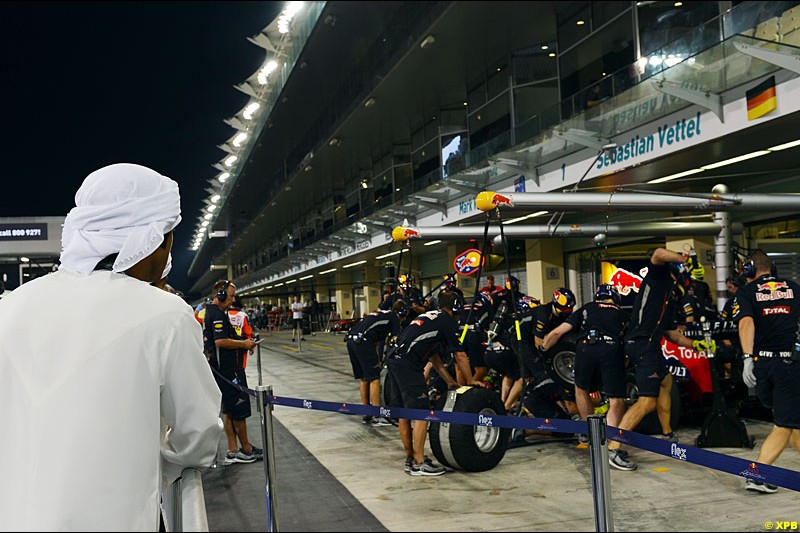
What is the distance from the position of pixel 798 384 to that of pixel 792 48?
2.29m

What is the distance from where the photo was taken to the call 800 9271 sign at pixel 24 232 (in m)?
2.83

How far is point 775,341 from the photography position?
14.6 feet

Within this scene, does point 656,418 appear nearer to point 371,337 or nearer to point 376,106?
point 371,337

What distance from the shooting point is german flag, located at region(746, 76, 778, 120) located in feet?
17.9

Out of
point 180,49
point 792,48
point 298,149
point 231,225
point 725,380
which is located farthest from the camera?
point 725,380

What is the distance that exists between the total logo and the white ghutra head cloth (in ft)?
6.80

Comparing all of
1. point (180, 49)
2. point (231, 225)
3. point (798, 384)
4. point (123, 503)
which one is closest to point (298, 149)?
point (180, 49)

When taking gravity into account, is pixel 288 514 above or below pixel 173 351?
below

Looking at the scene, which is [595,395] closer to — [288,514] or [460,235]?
[460,235]

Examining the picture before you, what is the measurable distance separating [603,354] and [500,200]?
118 inches

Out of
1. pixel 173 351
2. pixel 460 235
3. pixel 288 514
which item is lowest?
pixel 288 514

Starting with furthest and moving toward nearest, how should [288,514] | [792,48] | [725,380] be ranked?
[725,380]
[792,48]
[288,514]

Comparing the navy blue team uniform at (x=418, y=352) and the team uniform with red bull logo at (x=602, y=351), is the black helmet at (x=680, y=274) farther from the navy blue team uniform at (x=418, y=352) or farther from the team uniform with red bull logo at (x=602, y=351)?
the navy blue team uniform at (x=418, y=352)

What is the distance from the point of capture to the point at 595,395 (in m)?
6.50
